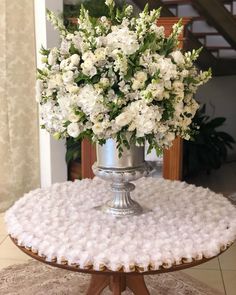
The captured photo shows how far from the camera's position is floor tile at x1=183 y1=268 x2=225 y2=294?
7.55 feet

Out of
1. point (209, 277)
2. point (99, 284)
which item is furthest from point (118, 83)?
point (209, 277)

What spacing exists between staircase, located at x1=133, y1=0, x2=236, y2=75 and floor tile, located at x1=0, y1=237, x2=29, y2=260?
252 cm

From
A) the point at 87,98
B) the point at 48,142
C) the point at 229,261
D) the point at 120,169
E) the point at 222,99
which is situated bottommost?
the point at 229,261

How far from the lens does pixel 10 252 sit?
8.81 ft

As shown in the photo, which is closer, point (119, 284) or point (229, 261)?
point (119, 284)

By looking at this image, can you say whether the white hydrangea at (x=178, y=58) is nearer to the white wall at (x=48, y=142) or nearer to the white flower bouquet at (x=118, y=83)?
the white flower bouquet at (x=118, y=83)

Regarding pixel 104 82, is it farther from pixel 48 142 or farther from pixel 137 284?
pixel 48 142

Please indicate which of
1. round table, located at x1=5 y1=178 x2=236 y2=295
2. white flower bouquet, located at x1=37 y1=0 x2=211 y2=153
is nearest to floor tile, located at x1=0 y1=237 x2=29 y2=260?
round table, located at x1=5 y1=178 x2=236 y2=295

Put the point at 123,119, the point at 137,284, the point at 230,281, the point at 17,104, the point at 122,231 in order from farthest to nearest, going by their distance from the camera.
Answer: the point at 17,104
the point at 230,281
the point at 137,284
the point at 122,231
the point at 123,119

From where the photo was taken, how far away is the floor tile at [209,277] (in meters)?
2.30

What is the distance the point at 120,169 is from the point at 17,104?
186cm

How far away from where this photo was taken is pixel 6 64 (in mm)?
3129

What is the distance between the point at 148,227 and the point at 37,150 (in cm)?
201

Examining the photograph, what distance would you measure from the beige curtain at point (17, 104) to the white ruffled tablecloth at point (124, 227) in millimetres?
1405
